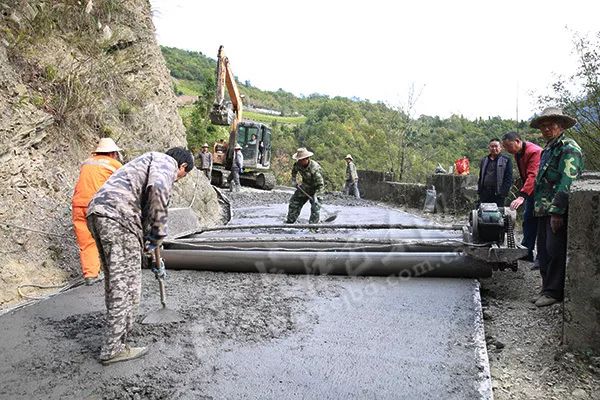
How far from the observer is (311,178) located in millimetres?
7977

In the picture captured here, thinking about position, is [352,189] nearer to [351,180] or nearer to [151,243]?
[351,180]

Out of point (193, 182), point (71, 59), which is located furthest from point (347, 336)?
point (193, 182)

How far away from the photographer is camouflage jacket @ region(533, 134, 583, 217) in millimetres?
3660

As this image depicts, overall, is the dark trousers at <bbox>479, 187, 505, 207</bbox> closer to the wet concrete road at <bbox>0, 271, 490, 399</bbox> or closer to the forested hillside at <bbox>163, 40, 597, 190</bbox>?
the wet concrete road at <bbox>0, 271, 490, 399</bbox>

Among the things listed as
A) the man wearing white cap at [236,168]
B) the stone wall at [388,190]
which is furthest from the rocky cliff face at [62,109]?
the man wearing white cap at [236,168]

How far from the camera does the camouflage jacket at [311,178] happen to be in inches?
312

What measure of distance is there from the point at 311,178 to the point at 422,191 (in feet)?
17.9

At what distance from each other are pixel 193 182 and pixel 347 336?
639 cm

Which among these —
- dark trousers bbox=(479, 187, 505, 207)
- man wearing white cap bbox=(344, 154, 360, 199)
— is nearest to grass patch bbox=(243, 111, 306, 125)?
man wearing white cap bbox=(344, 154, 360, 199)

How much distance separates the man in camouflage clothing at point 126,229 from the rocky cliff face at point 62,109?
1938mm

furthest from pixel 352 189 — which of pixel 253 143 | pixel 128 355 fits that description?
pixel 128 355

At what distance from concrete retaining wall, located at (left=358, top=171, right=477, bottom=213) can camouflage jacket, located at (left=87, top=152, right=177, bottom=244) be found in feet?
26.7

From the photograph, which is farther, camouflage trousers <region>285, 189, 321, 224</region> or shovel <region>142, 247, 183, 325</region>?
camouflage trousers <region>285, 189, 321, 224</region>

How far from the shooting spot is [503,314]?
3.73 meters
